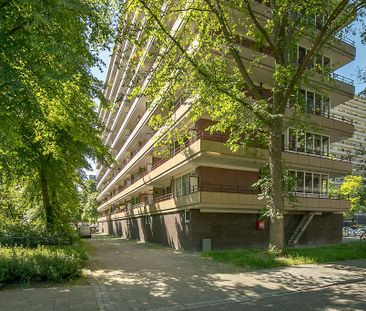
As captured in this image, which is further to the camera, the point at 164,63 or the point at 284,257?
the point at 164,63

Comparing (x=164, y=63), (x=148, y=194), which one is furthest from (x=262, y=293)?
(x=148, y=194)

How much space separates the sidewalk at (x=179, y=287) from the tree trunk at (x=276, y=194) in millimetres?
2144

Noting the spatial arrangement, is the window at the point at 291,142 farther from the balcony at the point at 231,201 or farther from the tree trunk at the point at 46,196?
the tree trunk at the point at 46,196

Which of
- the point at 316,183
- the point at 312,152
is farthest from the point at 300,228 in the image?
the point at 312,152

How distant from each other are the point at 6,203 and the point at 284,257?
22.0 metres

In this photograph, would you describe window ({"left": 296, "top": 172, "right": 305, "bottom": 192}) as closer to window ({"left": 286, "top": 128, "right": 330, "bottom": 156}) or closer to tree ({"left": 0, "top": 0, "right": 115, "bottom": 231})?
window ({"left": 286, "top": 128, "right": 330, "bottom": 156})

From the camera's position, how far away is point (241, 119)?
16.6m

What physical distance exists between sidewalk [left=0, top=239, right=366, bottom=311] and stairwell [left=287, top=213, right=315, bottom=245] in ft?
35.9

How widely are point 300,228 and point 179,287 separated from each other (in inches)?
707

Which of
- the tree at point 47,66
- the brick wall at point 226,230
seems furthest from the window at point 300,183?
the tree at point 47,66

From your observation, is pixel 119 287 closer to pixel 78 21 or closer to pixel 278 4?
pixel 78 21

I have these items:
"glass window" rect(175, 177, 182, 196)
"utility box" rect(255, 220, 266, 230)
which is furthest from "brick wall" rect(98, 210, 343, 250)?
"glass window" rect(175, 177, 182, 196)

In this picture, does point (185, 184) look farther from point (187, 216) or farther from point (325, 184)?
point (325, 184)

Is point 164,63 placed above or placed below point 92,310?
above
